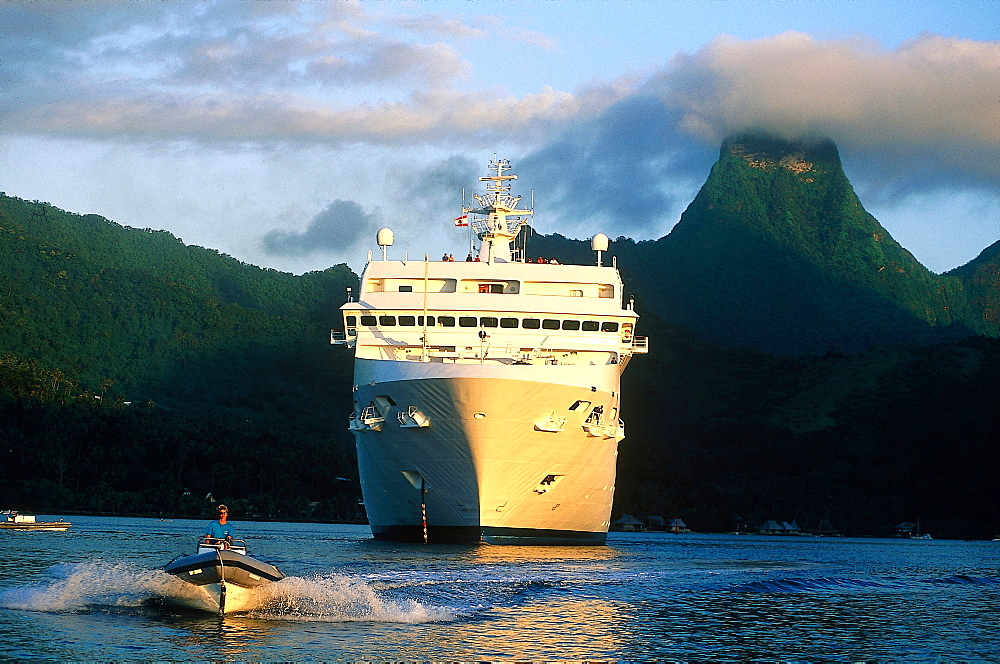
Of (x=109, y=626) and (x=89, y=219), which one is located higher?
(x=89, y=219)

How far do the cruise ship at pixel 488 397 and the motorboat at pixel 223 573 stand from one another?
17129 millimetres

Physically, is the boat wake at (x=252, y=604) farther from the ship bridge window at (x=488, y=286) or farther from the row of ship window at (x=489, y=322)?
the ship bridge window at (x=488, y=286)

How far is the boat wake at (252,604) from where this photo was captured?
23953 mm

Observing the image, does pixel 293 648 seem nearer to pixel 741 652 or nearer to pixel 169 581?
pixel 169 581

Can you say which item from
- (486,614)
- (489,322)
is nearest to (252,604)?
(486,614)

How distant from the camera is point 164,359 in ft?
479

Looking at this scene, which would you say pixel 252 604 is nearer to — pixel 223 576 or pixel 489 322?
pixel 223 576

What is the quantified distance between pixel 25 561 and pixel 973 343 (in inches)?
5758

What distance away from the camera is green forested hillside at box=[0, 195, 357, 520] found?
121 meters

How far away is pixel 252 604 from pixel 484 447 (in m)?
17.2

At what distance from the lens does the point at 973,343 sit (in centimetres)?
16338

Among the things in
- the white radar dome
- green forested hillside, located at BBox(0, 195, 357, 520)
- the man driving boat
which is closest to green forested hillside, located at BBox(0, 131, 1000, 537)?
green forested hillside, located at BBox(0, 195, 357, 520)

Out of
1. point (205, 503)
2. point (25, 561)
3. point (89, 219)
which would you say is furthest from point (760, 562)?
point (89, 219)

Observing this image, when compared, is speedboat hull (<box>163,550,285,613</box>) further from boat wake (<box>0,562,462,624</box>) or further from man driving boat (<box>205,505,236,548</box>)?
man driving boat (<box>205,505,236,548</box>)
